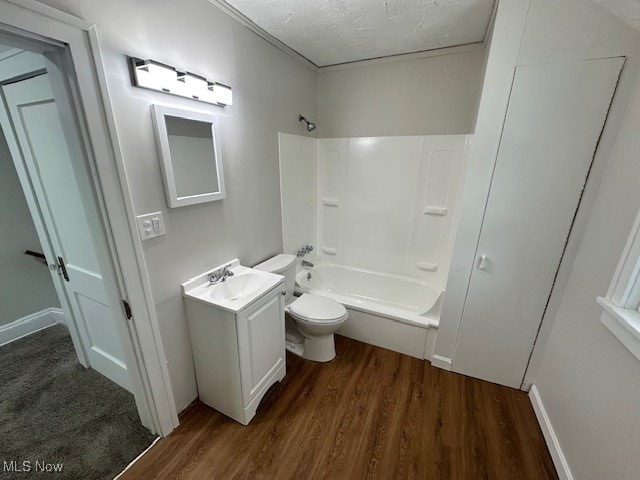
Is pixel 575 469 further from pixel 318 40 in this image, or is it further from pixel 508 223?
pixel 318 40

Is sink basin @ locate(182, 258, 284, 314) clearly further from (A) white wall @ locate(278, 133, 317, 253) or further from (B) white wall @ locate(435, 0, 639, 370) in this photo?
(B) white wall @ locate(435, 0, 639, 370)

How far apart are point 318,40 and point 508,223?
1876 mm

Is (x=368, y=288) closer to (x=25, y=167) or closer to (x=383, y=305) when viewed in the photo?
(x=383, y=305)

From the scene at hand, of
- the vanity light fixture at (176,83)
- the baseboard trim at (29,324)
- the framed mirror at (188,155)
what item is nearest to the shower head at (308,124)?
the vanity light fixture at (176,83)

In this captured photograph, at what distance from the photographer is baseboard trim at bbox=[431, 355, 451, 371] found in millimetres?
2021

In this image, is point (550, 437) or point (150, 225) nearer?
point (150, 225)

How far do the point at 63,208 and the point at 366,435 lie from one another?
86.6 inches

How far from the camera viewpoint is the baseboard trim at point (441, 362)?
2021 millimetres

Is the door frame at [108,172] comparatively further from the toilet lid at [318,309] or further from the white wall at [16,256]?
the white wall at [16,256]

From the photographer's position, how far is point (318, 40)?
1.98 m

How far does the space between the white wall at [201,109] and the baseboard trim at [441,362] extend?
5.22 feet

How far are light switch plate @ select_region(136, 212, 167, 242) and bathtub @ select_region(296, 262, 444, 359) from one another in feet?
4.46

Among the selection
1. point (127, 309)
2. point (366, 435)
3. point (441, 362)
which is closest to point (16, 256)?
point (127, 309)

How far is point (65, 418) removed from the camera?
5.26 ft
